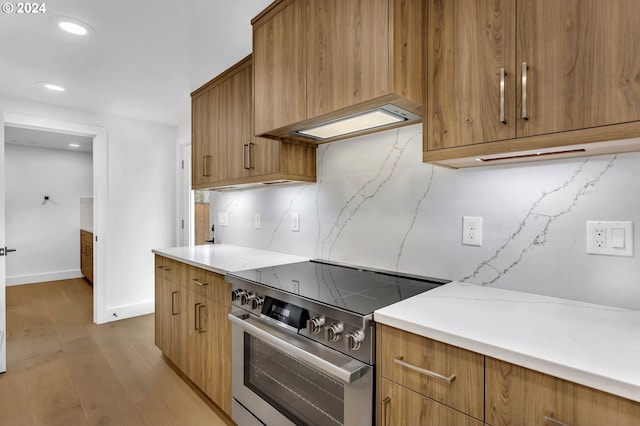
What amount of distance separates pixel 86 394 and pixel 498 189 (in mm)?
2857

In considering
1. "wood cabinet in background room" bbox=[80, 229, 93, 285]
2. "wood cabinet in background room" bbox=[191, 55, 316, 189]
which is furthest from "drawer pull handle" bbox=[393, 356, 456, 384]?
"wood cabinet in background room" bbox=[80, 229, 93, 285]

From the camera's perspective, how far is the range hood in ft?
4.61

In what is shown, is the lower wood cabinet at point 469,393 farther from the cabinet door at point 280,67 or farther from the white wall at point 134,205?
the white wall at point 134,205

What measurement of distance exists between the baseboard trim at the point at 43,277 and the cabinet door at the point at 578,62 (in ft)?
23.0

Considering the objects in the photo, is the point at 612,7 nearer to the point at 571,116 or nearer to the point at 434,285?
the point at 571,116

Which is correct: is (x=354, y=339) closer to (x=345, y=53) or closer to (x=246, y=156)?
(x=345, y=53)

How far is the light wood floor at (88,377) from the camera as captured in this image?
6.56 feet

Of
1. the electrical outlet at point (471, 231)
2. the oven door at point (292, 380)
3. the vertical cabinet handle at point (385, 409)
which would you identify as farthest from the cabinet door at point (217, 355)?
the electrical outlet at point (471, 231)

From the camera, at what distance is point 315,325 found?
123cm

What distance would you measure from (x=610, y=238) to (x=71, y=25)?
285cm

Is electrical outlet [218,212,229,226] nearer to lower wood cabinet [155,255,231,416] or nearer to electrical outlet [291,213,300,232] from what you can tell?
lower wood cabinet [155,255,231,416]

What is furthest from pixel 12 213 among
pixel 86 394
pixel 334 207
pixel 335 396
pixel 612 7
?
pixel 612 7

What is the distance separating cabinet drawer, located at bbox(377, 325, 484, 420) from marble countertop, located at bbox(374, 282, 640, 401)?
37 mm

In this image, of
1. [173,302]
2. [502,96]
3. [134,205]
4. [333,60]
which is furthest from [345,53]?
[134,205]
